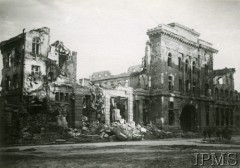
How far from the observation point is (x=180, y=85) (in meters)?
19.6

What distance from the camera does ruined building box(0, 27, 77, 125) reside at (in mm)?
8945

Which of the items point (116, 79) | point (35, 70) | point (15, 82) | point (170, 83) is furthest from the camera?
point (116, 79)

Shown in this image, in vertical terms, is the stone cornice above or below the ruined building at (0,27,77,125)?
above

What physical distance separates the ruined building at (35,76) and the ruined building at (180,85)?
4526mm

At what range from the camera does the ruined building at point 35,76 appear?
8.95 meters

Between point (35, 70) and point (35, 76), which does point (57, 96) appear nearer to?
point (35, 76)

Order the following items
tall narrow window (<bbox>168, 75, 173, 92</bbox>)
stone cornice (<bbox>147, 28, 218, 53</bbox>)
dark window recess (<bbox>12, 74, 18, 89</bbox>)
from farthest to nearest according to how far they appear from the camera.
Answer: tall narrow window (<bbox>168, 75, 173, 92</bbox>)
stone cornice (<bbox>147, 28, 218, 53</bbox>)
dark window recess (<bbox>12, 74, 18, 89</bbox>)

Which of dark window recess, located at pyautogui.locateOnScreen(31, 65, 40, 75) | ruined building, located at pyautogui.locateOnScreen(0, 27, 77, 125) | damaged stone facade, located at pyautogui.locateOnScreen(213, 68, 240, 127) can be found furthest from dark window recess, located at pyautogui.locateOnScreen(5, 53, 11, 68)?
damaged stone facade, located at pyautogui.locateOnScreen(213, 68, 240, 127)

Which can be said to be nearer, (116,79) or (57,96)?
(57,96)

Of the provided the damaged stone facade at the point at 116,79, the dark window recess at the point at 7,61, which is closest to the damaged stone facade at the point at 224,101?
the damaged stone facade at the point at 116,79

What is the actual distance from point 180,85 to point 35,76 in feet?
35.4

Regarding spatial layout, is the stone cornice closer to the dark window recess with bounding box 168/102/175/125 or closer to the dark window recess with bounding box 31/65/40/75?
the dark window recess with bounding box 168/102/175/125

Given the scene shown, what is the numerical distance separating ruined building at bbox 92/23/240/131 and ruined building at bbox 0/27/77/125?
4526 mm

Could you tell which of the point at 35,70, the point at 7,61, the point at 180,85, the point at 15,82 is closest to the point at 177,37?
the point at 180,85
